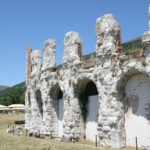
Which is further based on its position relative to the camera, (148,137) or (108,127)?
(108,127)

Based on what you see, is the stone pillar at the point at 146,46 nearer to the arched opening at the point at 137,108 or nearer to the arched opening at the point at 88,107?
the arched opening at the point at 137,108

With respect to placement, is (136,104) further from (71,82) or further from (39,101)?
(39,101)

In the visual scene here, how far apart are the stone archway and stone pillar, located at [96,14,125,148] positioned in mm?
362

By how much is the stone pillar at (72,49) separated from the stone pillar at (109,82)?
8.67ft

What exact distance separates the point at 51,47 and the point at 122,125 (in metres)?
9.73

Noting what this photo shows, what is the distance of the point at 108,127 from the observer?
19.5 metres

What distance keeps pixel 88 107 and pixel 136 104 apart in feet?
15.9

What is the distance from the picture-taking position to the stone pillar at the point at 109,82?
1920 centimetres

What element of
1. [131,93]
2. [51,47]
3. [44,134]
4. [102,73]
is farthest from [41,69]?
[131,93]

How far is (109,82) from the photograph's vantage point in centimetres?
1970

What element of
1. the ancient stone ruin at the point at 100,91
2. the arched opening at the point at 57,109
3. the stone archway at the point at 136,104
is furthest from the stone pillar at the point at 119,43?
the arched opening at the point at 57,109

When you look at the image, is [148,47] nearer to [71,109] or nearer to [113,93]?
[113,93]

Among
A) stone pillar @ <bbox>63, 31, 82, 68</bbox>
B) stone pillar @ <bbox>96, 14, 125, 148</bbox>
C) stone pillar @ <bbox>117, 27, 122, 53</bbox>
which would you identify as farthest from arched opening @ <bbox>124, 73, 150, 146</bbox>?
stone pillar @ <bbox>63, 31, 82, 68</bbox>

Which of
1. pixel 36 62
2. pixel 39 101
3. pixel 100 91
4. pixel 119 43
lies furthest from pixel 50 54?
pixel 119 43
